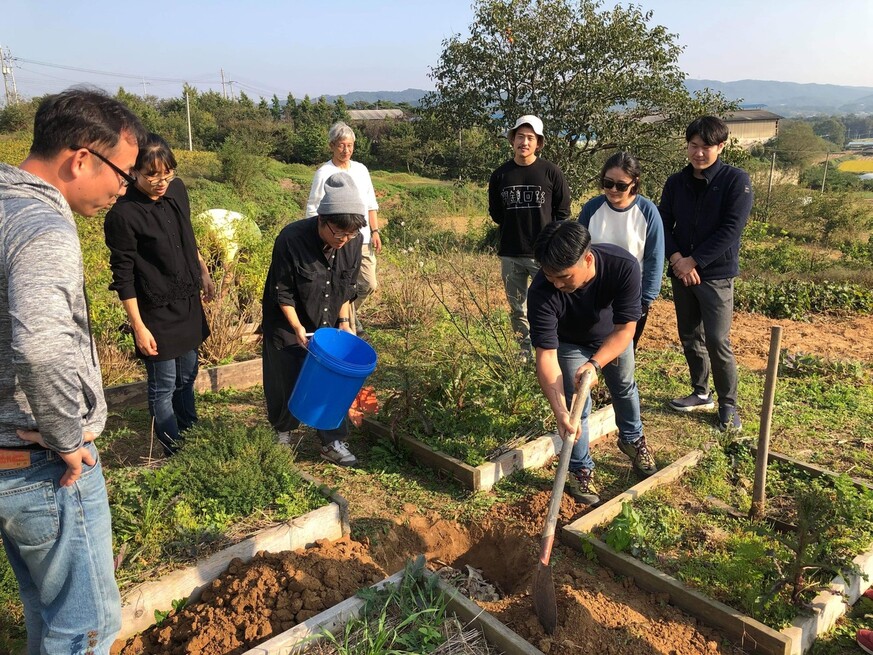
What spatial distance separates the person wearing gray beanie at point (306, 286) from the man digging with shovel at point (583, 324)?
1095mm

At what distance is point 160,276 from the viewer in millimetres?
3264

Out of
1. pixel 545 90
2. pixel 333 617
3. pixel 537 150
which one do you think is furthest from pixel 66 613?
pixel 545 90

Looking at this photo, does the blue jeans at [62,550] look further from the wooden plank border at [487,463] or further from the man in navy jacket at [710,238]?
the man in navy jacket at [710,238]

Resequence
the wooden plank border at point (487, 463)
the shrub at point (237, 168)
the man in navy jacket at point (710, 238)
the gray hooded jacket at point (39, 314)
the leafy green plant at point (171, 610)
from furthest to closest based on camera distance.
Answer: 1. the shrub at point (237, 168)
2. the man in navy jacket at point (710, 238)
3. the wooden plank border at point (487, 463)
4. the leafy green plant at point (171, 610)
5. the gray hooded jacket at point (39, 314)

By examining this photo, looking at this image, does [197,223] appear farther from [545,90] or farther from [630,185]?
[545,90]

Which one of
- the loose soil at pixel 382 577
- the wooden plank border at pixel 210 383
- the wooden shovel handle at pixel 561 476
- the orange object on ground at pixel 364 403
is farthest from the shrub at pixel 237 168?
the wooden shovel handle at pixel 561 476

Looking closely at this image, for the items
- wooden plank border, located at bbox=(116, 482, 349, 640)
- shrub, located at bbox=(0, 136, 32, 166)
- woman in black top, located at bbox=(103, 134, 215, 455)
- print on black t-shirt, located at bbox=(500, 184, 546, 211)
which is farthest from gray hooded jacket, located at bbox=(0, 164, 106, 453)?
shrub, located at bbox=(0, 136, 32, 166)

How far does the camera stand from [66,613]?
1711 millimetres

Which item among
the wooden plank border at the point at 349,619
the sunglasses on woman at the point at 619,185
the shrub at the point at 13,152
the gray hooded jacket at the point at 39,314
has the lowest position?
the wooden plank border at the point at 349,619

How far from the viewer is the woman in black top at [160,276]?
10.1ft

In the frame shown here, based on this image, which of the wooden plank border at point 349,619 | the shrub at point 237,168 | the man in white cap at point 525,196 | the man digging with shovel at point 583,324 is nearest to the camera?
the wooden plank border at point 349,619

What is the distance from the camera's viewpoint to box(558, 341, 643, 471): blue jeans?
3.34 meters

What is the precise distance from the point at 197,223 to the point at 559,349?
4.23 metres

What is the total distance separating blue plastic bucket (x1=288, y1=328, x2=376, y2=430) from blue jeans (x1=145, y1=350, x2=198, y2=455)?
659 millimetres
